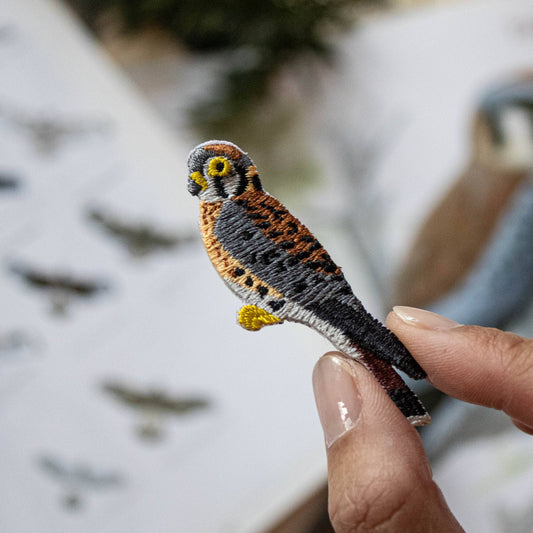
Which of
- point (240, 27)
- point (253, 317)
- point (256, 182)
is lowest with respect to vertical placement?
point (253, 317)

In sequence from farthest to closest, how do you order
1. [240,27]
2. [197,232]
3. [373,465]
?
[240,27] < [197,232] < [373,465]

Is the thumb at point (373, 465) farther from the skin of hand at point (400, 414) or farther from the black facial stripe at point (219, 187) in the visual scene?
the black facial stripe at point (219, 187)

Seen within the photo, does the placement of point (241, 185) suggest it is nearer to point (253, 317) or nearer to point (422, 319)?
point (253, 317)

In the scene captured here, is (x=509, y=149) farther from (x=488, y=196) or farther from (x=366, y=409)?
Result: (x=366, y=409)

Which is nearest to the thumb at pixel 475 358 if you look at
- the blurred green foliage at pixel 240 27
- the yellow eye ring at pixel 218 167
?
the yellow eye ring at pixel 218 167

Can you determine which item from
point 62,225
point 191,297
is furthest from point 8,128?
point 191,297

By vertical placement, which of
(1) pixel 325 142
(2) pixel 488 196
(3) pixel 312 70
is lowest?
(2) pixel 488 196

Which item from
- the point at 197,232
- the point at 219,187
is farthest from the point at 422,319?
the point at 197,232
